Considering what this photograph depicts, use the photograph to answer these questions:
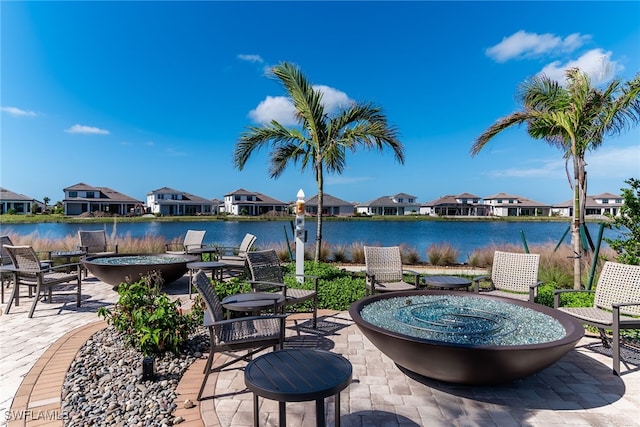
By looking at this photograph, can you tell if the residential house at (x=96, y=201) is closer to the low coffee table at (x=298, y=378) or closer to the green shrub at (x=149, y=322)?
the green shrub at (x=149, y=322)

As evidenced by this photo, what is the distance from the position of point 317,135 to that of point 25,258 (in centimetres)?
615

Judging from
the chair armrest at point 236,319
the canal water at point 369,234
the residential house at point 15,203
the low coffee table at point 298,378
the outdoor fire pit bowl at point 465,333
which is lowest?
the canal water at point 369,234

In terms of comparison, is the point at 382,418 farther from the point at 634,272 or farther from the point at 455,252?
the point at 455,252

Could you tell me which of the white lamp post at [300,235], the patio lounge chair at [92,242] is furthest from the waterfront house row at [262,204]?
the white lamp post at [300,235]

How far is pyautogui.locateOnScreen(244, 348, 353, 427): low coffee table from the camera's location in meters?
1.78

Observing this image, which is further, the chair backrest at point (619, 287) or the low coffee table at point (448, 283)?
the low coffee table at point (448, 283)

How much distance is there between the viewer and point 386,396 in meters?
2.73

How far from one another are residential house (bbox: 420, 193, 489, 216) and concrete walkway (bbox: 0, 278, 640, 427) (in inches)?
2399

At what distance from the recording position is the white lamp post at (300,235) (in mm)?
6652

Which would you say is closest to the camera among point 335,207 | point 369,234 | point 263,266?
point 263,266

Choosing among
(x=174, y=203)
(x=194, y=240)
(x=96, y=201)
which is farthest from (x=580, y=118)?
(x=174, y=203)

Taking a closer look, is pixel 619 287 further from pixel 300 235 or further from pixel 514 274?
pixel 300 235

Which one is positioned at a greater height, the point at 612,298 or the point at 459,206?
the point at 459,206

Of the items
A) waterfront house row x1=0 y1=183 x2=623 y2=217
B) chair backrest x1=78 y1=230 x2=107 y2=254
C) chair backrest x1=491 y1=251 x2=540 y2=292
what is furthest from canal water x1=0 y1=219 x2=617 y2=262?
waterfront house row x1=0 y1=183 x2=623 y2=217
